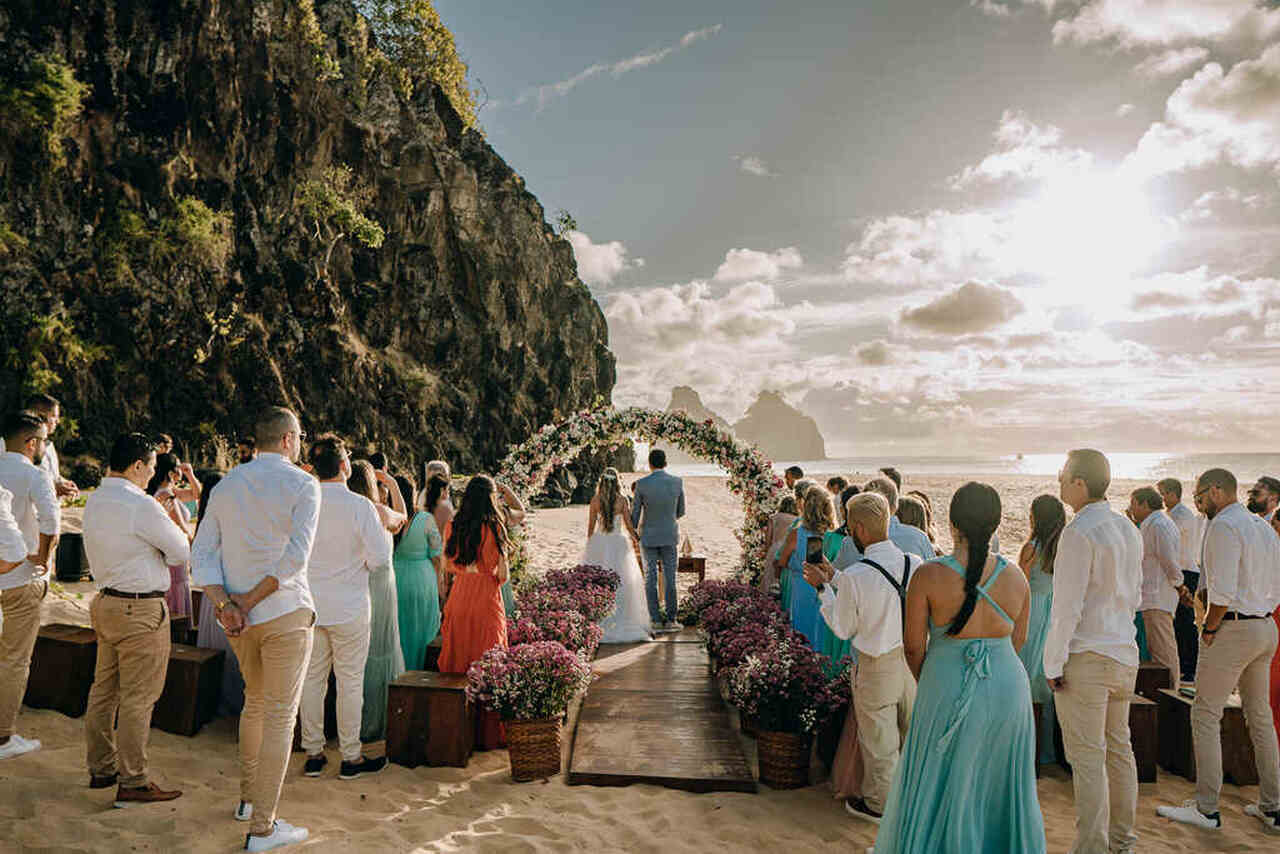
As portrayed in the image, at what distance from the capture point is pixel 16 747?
5.42m

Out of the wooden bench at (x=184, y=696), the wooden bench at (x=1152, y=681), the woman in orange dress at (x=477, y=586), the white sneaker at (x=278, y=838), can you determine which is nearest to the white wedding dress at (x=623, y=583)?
the woman in orange dress at (x=477, y=586)

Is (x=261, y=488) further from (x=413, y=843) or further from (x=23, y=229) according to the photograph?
(x=23, y=229)

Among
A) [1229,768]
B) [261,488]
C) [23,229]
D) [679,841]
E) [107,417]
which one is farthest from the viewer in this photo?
[107,417]

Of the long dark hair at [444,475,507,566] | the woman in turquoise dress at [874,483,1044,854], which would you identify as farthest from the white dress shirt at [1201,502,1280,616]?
the long dark hair at [444,475,507,566]

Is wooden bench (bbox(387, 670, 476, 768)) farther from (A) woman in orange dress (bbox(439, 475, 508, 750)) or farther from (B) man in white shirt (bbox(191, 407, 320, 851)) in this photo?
(B) man in white shirt (bbox(191, 407, 320, 851))

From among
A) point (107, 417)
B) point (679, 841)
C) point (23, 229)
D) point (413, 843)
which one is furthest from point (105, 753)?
point (23, 229)

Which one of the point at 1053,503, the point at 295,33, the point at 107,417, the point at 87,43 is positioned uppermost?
the point at 295,33

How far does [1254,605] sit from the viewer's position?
16.7 ft

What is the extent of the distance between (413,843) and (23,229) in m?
22.9

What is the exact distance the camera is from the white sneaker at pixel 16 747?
5.37 metres

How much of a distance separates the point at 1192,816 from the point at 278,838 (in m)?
6.67

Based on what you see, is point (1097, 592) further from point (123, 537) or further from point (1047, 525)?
point (123, 537)

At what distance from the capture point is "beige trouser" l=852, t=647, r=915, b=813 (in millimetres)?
5125

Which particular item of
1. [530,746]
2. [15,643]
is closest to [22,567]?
[15,643]
